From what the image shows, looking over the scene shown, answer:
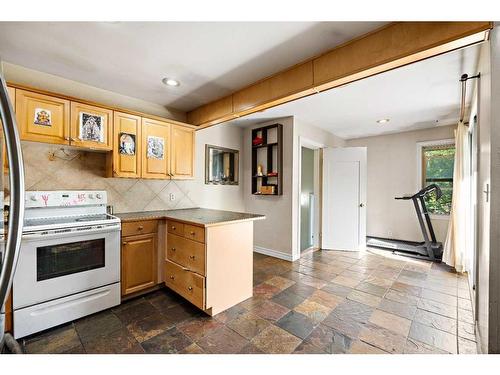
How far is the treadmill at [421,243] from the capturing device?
148 inches

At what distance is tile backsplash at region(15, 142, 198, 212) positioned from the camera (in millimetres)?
2217

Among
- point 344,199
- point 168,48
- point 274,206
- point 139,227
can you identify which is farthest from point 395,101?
point 139,227

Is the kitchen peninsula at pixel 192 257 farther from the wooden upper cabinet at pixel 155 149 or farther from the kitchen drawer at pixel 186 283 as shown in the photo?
the wooden upper cabinet at pixel 155 149

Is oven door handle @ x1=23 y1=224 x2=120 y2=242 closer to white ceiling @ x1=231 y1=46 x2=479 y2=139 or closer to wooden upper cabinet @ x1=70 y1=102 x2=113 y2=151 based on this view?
wooden upper cabinet @ x1=70 y1=102 x2=113 y2=151

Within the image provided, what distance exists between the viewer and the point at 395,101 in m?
3.00

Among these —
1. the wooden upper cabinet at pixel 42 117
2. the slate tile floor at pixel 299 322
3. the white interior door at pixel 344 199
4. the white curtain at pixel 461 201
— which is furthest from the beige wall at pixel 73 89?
the white curtain at pixel 461 201
